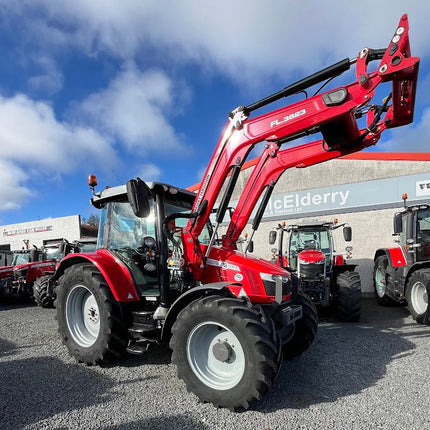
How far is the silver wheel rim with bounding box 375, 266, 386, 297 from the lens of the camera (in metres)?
8.66

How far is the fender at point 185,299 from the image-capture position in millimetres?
3260

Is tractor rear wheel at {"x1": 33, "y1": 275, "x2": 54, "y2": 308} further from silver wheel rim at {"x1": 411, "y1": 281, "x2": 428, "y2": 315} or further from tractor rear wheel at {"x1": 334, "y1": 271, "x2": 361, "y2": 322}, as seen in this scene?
silver wheel rim at {"x1": 411, "y1": 281, "x2": 428, "y2": 315}

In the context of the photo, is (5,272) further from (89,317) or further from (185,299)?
(185,299)

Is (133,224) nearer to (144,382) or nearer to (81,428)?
(144,382)

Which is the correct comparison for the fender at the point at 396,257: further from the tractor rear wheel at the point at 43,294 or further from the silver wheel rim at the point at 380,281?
the tractor rear wheel at the point at 43,294

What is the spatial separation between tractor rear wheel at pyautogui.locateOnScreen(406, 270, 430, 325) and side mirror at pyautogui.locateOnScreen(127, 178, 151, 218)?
5.54 m

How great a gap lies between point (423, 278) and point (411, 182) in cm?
500

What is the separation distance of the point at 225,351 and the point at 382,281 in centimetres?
719

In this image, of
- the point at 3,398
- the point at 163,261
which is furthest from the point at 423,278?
A: the point at 3,398

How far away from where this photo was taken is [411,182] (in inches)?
397

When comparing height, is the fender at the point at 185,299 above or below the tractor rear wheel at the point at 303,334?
above

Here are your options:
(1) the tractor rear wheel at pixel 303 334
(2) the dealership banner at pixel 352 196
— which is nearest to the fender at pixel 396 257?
(2) the dealership banner at pixel 352 196

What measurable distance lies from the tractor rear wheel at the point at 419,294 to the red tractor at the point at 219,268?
3.34 m

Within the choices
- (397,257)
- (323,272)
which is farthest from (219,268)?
(397,257)
